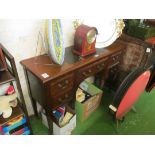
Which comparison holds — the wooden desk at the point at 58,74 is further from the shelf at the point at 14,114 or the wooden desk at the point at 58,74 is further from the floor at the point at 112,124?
the floor at the point at 112,124

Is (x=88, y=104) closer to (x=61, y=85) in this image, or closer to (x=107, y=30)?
(x=61, y=85)

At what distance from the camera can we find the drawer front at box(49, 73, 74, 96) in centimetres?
117

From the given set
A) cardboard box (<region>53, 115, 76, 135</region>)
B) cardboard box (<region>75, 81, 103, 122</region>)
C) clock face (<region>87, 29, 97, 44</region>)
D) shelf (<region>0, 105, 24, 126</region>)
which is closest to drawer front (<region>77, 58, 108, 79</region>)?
clock face (<region>87, 29, 97, 44</region>)

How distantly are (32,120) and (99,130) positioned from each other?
0.83 metres

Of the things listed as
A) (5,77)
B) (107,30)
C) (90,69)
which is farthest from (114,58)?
(5,77)

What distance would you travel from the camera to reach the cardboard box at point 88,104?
1698 millimetres

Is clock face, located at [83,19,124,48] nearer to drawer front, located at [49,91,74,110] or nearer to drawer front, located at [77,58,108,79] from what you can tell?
drawer front, located at [77,58,108,79]

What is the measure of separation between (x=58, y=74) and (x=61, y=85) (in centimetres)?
13

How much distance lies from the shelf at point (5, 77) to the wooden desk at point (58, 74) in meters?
0.18

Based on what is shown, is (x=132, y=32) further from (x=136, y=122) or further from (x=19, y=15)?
(x=19, y=15)

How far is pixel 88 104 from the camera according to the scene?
1735 millimetres

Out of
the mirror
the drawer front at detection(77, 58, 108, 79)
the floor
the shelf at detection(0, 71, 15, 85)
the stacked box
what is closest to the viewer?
the shelf at detection(0, 71, 15, 85)

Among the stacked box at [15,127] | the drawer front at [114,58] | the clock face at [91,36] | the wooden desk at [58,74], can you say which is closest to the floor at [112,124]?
the stacked box at [15,127]
